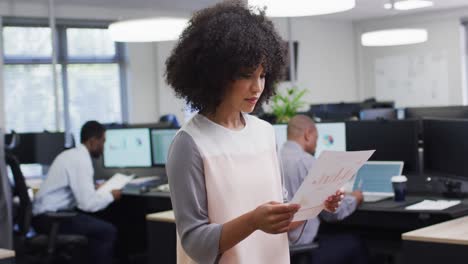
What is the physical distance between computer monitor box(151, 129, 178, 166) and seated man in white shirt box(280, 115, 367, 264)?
5.84ft

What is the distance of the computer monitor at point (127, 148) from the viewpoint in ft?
17.9

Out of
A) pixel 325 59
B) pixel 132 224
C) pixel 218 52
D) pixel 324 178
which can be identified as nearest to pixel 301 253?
pixel 324 178

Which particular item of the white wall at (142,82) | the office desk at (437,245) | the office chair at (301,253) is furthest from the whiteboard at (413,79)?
the office chair at (301,253)

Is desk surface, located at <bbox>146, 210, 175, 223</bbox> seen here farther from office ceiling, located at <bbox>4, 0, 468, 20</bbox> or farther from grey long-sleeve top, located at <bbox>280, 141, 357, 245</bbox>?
office ceiling, located at <bbox>4, 0, 468, 20</bbox>

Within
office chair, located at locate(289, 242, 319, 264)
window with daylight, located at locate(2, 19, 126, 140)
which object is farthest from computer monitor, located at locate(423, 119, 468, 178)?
window with daylight, located at locate(2, 19, 126, 140)

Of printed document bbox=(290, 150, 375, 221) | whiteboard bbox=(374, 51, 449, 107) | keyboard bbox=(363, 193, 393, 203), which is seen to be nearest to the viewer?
printed document bbox=(290, 150, 375, 221)

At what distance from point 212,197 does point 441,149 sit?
255 cm

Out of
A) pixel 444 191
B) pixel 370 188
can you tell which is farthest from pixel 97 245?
pixel 444 191

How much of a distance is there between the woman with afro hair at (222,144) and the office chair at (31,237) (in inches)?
114

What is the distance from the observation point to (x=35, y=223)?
468 cm

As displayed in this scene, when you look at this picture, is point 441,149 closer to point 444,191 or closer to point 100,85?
point 444,191

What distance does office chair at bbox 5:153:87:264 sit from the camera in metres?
4.39

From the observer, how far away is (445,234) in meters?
3.01

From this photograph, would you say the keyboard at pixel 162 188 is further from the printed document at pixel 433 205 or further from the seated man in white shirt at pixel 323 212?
the printed document at pixel 433 205
